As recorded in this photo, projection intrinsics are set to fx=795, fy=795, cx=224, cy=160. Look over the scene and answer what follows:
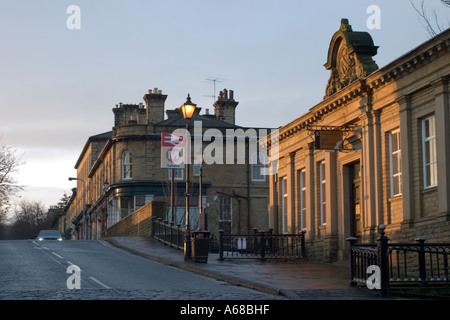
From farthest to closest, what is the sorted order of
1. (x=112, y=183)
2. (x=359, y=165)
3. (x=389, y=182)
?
(x=112, y=183)
(x=359, y=165)
(x=389, y=182)

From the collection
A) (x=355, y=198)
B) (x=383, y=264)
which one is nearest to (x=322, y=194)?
(x=355, y=198)

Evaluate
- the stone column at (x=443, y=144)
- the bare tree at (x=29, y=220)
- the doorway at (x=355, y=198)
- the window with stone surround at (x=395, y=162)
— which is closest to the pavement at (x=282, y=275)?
the doorway at (x=355, y=198)

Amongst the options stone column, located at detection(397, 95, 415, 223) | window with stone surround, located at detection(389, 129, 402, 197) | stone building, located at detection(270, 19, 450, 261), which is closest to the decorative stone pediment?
stone building, located at detection(270, 19, 450, 261)

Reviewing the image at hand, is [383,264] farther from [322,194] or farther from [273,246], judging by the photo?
[273,246]

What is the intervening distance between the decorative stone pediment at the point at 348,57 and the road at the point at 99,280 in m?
9.44

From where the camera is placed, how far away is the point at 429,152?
23453 millimetres

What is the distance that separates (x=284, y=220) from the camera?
37031 mm

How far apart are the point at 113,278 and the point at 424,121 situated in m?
10.3

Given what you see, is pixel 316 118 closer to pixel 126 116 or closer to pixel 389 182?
pixel 389 182

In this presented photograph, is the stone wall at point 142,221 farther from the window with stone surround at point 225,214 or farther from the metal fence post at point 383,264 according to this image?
the metal fence post at point 383,264

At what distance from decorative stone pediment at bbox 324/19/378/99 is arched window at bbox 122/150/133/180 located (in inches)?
1432

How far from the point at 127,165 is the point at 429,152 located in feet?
145
